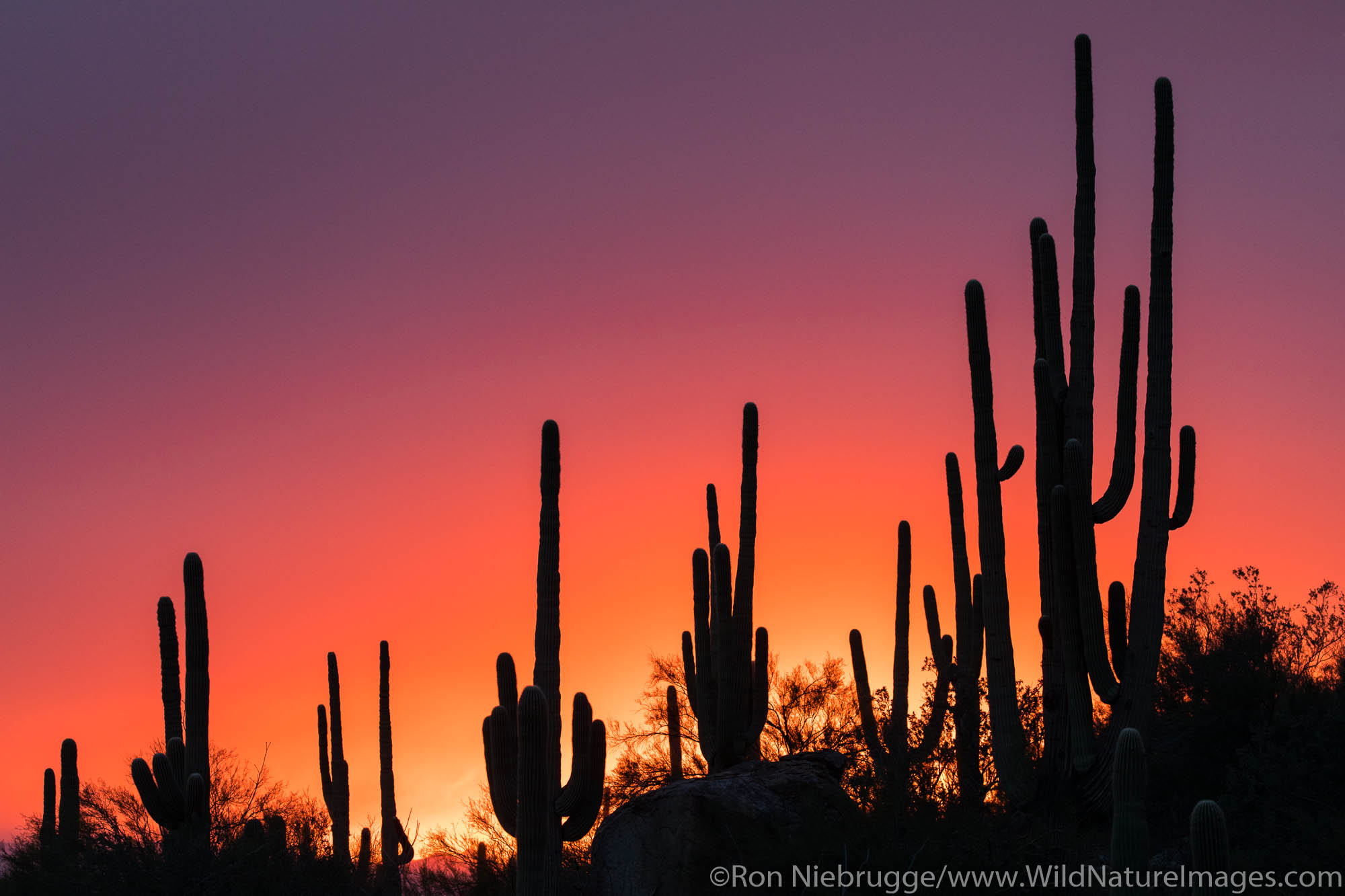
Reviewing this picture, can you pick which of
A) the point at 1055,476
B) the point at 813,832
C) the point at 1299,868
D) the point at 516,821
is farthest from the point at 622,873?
the point at 1299,868

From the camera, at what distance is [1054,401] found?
14883mm

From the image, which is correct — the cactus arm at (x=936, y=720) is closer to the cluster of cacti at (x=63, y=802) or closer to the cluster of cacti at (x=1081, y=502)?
the cluster of cacti at (x=1081, y=502)

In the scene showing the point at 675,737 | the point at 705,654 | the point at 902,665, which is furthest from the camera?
the point at 675,737

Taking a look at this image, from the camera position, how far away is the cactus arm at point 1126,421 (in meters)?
14.2

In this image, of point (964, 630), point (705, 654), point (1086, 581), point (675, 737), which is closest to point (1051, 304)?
point (1086, 581)

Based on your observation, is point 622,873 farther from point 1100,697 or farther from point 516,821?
point 1100,697

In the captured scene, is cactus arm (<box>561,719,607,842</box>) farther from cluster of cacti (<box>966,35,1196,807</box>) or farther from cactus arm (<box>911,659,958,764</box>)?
cluster of cacti (<box>966,35,1196,807</box>)

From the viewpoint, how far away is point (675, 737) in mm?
26891

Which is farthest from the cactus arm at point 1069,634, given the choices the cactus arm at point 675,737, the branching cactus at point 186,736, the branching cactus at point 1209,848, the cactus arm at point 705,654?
the cactus arm at point 675,737

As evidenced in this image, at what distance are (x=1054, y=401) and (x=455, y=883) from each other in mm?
13345

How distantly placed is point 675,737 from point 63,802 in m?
12.5

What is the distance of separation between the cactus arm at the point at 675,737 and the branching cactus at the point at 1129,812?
664 inches

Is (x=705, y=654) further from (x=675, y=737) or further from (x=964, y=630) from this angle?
(x=675, y=737)

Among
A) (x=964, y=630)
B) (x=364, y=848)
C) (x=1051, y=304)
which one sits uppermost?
(x=1051, y=304)
